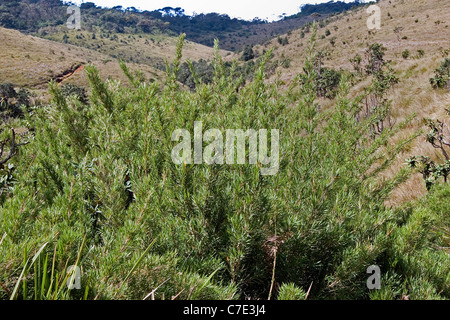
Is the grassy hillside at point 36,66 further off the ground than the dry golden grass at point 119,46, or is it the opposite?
the dry golden grass at point 119,46

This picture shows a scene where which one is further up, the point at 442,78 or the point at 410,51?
the point at 410,51

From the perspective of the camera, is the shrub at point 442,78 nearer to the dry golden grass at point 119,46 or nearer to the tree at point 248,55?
the tree at point 248,55

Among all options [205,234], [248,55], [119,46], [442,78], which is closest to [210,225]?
[205,234]

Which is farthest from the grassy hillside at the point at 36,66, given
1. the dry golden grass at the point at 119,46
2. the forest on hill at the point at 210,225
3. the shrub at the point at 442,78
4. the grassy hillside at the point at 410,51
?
the forest on hill at the point at 210,225

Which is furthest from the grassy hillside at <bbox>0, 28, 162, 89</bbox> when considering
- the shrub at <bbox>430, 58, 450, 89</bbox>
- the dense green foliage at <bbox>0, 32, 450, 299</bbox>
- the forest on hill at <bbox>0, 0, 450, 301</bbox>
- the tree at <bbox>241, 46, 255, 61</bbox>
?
the dense green foliage at <bbox>0, 32, 450, 299</bbox>

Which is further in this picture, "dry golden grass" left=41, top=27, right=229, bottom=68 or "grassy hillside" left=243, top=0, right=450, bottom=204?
"dry golden grass" left=41, top=27, right=229, bottom=68


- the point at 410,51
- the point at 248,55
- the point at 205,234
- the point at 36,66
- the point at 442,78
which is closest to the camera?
the point at 205,234

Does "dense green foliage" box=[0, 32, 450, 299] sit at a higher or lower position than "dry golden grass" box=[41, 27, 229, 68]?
lower

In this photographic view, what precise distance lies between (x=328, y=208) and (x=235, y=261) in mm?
674

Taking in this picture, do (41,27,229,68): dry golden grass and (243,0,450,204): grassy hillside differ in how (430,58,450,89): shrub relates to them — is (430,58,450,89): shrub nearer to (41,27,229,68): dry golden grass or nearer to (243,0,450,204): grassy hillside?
(243,0,450,204): grassy hillside

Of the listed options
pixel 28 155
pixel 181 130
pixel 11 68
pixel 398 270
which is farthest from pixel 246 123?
pixel 11 68

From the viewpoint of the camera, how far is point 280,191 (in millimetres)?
1650

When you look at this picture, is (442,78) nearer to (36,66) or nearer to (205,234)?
(205,234)
